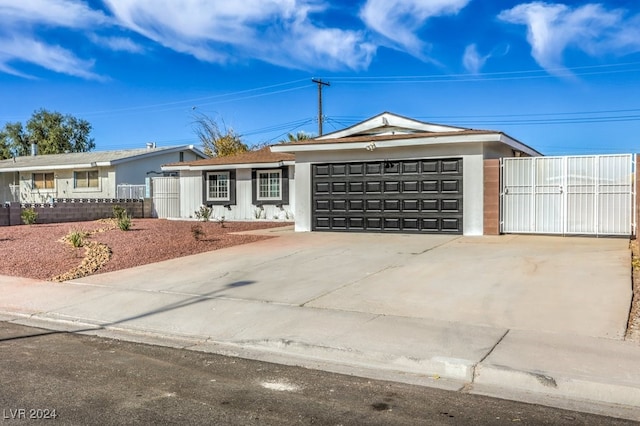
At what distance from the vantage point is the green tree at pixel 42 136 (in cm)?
→ 6241

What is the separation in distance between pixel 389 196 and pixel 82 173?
22.9m

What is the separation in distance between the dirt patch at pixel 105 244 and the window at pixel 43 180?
1603cm

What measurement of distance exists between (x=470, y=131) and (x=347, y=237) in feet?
14.9

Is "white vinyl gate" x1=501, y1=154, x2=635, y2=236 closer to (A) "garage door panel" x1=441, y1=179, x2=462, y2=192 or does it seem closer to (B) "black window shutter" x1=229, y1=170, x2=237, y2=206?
(A) "garage door panel" x1=441, y1=179, x2=462, y2=192

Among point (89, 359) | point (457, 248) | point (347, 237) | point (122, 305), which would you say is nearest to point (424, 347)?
point (89, 359)

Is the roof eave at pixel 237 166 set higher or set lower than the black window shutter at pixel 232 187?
higher

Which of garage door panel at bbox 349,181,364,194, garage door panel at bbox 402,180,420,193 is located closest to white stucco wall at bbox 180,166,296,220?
garage door panel at bbox 349,181,364,194

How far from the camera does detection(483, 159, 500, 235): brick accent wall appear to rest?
15.5 m

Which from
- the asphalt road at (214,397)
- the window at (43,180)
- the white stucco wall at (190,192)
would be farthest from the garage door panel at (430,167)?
the window at (43,180)

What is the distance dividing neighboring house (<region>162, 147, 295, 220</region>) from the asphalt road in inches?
697

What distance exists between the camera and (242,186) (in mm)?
25016

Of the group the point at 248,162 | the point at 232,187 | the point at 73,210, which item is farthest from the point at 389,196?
the point at 73,210

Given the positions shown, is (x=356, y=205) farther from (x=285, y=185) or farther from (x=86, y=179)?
(x=86, y=179)

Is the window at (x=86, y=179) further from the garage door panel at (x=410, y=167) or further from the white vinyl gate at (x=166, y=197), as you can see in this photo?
the garage door panel at (x=410, y=167)
